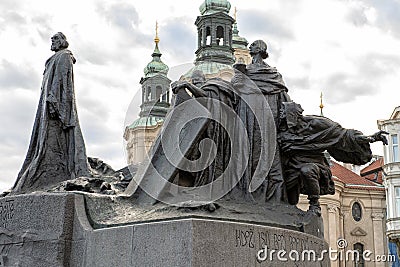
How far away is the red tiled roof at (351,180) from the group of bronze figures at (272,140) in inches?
1855

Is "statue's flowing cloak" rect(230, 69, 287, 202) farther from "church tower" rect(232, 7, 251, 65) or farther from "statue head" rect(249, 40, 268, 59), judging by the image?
"church tower" rect(232, 7, 251, 65)

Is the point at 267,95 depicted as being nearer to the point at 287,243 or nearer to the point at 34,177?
the point at 287,243

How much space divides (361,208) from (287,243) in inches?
2009

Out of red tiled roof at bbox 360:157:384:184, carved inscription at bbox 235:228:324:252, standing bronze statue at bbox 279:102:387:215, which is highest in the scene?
red tiled roof at bbox 360:157:384:184

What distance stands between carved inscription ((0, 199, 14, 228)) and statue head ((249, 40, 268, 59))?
15.0 ft

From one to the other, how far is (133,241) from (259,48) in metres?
4.32

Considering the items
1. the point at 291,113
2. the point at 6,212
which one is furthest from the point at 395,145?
the point at 6,212

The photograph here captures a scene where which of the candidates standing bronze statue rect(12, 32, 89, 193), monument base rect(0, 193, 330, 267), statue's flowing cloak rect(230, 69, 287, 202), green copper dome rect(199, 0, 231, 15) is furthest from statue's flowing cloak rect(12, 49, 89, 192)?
green copper dome rect(199, 0, 231, 15)

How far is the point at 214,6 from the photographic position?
55.8 metres

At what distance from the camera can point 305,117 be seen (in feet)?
33.9

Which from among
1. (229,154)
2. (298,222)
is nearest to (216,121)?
(229,154)

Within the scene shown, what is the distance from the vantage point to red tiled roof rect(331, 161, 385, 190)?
57.6 meters

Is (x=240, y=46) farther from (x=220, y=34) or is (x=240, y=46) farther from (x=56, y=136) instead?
(x=56, y=136)

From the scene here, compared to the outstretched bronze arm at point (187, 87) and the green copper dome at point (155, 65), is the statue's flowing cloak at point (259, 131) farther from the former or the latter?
the green copper dome at point (155, 65)
